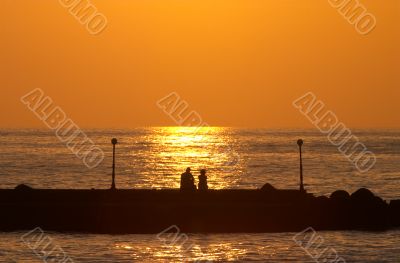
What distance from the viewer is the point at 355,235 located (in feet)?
162

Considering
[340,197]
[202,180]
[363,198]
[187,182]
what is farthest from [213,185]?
[187,182]

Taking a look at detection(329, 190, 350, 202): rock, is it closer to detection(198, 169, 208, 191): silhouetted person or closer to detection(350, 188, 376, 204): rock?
detection(350, 188, 376, 204): rock

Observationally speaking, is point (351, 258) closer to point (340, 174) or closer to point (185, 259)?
point (185, 259)

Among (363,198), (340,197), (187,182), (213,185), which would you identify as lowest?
(363,198)

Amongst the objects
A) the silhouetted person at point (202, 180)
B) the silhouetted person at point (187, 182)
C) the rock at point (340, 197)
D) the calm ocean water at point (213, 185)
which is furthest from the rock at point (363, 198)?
the silhouetted person at point (187, 182)

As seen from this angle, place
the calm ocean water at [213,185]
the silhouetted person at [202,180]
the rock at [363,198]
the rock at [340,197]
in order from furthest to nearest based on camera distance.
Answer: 1. the rock at [363,198]
2. the rock at [340,197]
3. the silhouetted person at [202,180]
4. the calm ocean water at [213,185]

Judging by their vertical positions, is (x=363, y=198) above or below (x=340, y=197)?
below

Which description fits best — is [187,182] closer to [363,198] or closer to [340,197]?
[340,197]

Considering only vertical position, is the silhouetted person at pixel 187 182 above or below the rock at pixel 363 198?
above

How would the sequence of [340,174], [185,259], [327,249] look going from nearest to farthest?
[185,259]
[327,249]
[340,174]

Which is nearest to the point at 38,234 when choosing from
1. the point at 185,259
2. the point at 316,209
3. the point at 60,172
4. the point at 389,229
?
the point at 185,259

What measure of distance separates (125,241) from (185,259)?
14.9ft

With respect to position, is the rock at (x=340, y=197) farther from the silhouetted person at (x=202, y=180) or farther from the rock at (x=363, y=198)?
the silhouetted person at (x=202, y=180)

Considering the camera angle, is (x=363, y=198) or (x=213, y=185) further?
(x=213, y=185)
